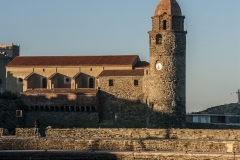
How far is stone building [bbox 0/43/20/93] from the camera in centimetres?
7825

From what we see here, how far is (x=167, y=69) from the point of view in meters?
55.4

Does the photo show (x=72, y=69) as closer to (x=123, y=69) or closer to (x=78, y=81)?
(x=78, y=81)

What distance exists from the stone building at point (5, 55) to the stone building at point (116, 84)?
484 inches

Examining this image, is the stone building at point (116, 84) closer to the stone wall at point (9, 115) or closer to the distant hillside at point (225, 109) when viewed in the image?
the stone wall at point (9, 115)

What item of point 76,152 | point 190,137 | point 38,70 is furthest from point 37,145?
point 38,70

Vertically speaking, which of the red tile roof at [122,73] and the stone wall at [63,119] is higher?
the red tile roof at [122,73]

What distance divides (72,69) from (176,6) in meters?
13.2

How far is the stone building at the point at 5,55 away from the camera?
7825 cm

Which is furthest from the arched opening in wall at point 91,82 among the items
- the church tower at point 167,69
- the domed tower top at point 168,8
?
the domed tower top at point 168,8

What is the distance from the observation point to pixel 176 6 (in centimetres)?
5650

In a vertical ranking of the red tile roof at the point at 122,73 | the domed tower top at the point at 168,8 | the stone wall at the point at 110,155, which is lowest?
the stone wall at the point at 110,155

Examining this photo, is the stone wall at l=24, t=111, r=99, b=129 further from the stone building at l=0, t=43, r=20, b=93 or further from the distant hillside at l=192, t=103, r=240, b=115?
the stone building at l=0, t=43, r=20, b=93

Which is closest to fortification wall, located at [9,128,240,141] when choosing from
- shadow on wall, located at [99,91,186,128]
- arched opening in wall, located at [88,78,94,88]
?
shadow on wall, located at [99,91,186,128]

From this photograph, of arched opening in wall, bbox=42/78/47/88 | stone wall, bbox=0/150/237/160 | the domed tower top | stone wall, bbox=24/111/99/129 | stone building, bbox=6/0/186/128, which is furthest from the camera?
arched opening in wall, bbox=42/78/47/88
